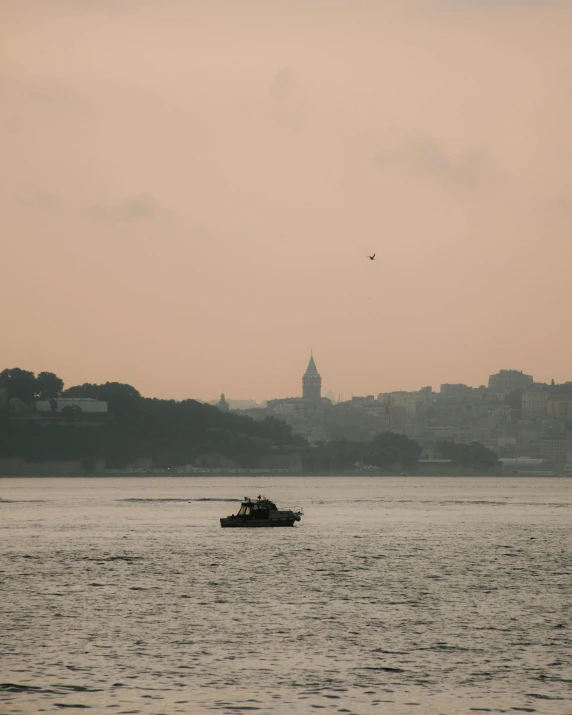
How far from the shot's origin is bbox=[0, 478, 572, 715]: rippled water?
122 ft

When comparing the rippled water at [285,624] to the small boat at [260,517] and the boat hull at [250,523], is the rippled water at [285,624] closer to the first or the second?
the boat hull at [250,523]

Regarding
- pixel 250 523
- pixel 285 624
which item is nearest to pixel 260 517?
pixel 250 523

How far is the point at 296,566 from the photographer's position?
73.4 metres

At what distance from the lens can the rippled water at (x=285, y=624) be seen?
37.1 metres

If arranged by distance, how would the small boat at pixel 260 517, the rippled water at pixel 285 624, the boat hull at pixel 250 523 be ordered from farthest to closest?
1. the small boat at pixel 260 517
2. the boat hull at pixel 250 523
3. the rippled water at pixel 285 624

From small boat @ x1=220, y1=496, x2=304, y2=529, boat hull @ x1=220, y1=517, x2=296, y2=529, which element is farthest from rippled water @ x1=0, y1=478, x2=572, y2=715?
small boat @ x1=220, y1=496, x2=304, y2=529

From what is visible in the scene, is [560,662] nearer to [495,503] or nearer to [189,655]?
[189,655]

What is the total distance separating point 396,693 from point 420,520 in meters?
94.1

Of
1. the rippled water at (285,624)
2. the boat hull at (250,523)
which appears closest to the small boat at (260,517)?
the boat hull at (250,523)

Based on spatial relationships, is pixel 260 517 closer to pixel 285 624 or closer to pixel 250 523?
pixel 250 523

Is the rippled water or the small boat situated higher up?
the small boat

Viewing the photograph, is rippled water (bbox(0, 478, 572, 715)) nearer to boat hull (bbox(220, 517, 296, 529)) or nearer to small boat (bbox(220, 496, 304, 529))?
boat hull (bbox(220, 517, 296, 529))

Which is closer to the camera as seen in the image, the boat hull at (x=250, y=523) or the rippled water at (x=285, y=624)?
the rippled water at (x=285, y=624)

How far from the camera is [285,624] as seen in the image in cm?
4991
